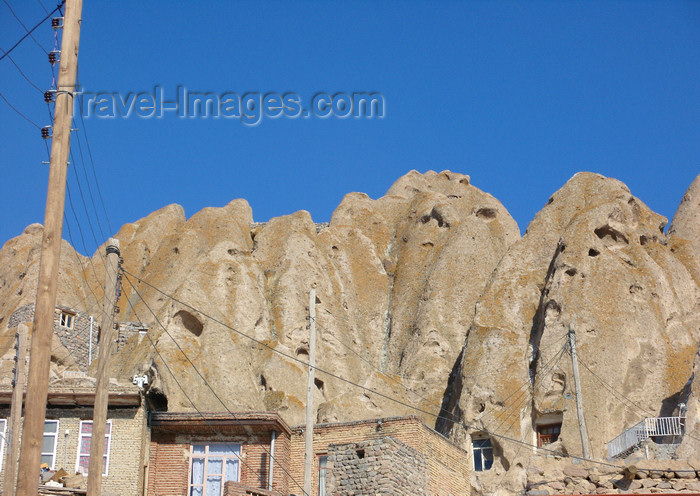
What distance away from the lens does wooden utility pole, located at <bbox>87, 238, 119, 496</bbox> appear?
70.7 ft

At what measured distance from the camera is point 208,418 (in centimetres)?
3562

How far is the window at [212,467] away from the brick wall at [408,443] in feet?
8.66

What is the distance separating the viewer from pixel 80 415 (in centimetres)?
3388

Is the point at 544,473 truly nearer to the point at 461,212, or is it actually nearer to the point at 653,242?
the point at 653,242

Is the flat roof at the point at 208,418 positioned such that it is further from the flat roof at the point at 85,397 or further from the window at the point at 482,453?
the window at the point at 482,453

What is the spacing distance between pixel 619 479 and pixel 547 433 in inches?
1274

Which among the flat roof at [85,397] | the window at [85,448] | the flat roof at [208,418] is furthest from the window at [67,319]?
the window at [85,448]

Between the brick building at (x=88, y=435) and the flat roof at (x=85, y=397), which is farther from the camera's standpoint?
the flat roof at (x=85, y=397)

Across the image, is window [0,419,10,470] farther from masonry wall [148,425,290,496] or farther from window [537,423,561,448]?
window [537,423,561,448]

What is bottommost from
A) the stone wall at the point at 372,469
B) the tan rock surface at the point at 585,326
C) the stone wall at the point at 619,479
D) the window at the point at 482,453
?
the stone wall at the point at 619,479

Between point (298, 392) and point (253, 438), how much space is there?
2196cm

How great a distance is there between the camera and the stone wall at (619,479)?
67.7 ft

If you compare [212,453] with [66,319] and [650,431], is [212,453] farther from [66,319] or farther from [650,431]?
[66,319]

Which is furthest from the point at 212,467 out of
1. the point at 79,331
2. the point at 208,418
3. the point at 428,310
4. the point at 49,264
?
the point at 428,310
